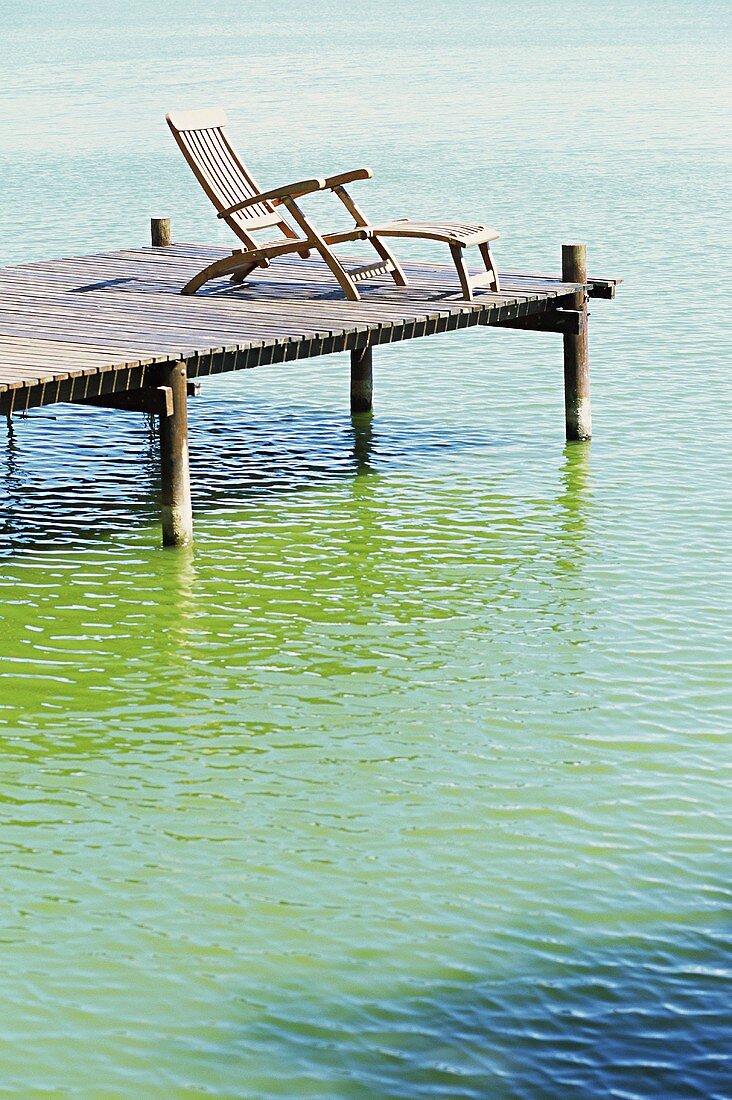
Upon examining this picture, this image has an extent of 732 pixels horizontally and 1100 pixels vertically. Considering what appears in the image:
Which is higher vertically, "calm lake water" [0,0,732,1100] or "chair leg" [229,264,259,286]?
"chair leg" [229,264,259,286]

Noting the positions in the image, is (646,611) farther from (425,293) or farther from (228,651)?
(425,293)

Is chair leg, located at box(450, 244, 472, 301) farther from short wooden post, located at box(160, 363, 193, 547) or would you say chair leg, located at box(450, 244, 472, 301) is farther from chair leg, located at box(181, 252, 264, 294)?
short wooden post, located at box(160, 363, 193, 547)

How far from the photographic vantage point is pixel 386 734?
8445 millimetres

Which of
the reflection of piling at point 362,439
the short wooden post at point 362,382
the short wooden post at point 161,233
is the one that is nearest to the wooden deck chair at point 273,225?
the short wooden post at point 362,382

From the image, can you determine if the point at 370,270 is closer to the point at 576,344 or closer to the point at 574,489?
the point at 576,344

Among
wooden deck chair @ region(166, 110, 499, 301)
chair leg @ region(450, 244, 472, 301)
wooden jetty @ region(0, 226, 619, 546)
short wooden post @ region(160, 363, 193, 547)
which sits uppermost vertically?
wooden deck chair @ region(166, 110, 499, 301)

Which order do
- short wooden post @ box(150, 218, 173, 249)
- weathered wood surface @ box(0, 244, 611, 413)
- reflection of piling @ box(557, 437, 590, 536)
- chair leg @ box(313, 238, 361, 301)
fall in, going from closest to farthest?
weathered wood surface @ box(0, 244, 611, 413)
reflection of piling @ box(557, 437, 590, 536)
chair leg @ box(313, 238, 361, 301)
short wooden post @ box(150, 218, 173, 249)

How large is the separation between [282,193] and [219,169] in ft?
3.86

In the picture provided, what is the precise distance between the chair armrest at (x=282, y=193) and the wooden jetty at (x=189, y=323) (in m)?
0.59

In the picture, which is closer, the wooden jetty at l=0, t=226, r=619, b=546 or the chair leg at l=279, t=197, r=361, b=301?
the wooden jetty at l=0, t=226, r=619, b=546

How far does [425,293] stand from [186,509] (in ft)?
9.28

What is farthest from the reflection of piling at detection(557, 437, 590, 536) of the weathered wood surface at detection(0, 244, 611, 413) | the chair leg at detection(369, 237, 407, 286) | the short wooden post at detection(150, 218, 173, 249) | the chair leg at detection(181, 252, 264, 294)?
the short wooden post at detection(150, 218, 173, 249)

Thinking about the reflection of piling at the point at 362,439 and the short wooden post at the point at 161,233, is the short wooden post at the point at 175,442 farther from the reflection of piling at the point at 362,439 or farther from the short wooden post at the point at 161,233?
the short wooden post at the point at 161,233

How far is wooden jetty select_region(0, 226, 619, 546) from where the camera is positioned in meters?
10.5
